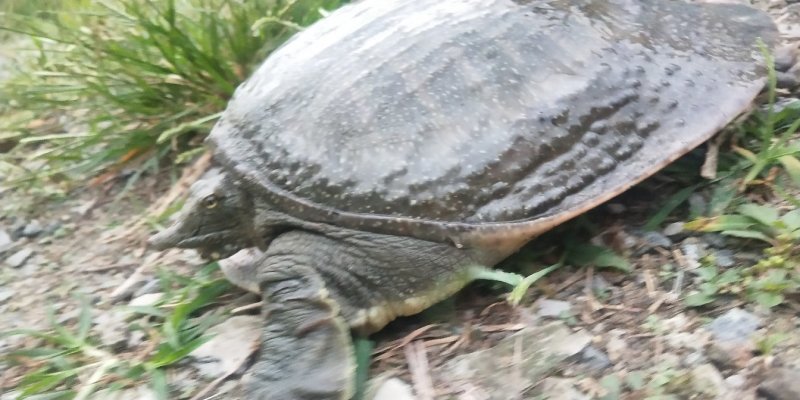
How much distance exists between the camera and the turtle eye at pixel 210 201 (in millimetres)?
1457

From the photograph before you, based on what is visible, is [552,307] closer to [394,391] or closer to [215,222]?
[394,391]

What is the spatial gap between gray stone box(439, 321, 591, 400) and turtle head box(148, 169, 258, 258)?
0.54 metres

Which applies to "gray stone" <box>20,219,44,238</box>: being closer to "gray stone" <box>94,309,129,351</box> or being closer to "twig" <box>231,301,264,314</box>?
"gray stone" <box>94,309,129,351</box>

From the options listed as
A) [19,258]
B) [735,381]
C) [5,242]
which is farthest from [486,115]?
[5,242]

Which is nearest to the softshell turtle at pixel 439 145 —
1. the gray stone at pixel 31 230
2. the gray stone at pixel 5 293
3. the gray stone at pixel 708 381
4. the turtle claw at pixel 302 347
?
the turtle claw at pixel 302 347

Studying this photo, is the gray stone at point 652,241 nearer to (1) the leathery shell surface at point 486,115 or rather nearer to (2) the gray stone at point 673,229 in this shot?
(2) the gray stone at point 673,229

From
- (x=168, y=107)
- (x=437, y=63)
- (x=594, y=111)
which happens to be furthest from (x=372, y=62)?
(x=168, y=107)

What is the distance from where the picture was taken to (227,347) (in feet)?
4.65

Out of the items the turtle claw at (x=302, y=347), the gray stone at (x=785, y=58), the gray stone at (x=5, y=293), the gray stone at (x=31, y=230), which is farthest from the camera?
the gray stone at (x=31, y=230)

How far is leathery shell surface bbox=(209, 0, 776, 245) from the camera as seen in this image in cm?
125

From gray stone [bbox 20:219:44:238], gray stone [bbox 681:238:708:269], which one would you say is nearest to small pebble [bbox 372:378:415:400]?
gray stone [bbox 681:238:708:269]

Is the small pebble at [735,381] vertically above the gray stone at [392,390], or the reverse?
the gray stone at [392,390]

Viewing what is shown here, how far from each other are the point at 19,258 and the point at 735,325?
183cm

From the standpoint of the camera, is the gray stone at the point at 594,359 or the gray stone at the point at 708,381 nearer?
the gray stone at the point at 708,381
